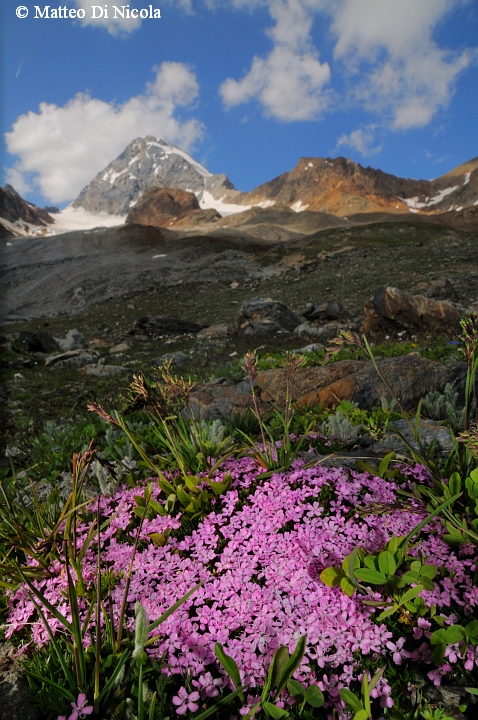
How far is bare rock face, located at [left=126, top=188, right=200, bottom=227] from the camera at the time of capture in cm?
17927

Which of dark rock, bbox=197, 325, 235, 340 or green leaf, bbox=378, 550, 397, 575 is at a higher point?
dark rock, bbox=197, 325, 235, 340

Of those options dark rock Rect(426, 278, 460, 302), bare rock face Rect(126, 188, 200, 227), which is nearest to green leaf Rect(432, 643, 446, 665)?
dark rock Rect(426, 278, 460, 302)

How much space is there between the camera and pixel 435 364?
19.8 ft

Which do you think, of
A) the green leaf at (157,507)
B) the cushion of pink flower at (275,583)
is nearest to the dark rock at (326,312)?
the cushion of pink flower at (275,583)

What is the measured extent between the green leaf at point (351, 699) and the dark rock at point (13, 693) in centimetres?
144

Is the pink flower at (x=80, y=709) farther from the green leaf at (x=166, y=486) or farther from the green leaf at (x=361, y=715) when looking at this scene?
the green leaf at (x=166, y=486)

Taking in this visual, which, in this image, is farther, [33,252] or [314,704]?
[33,252]

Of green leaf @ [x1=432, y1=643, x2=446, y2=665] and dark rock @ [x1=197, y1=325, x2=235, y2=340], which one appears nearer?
green leaf @ [x1=432, y1=643, x2=446, y2=665]

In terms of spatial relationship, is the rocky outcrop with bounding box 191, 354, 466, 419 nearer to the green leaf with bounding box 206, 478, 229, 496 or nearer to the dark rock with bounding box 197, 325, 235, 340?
the green leaf with bounding box 206, 478, 229, 496

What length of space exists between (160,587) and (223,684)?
63 centimetres

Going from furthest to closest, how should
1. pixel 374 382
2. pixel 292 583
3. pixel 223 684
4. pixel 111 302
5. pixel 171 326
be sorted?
pixel 111 302, pixel 171 326, pixel 374 382, pixel 292 583, pixel 223 684

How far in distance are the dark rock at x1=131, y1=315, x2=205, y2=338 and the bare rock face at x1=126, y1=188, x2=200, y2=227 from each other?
166 m

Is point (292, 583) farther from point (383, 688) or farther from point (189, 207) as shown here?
point (189, 207)

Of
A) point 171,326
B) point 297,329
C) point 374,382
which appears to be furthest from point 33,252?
point 374,382
